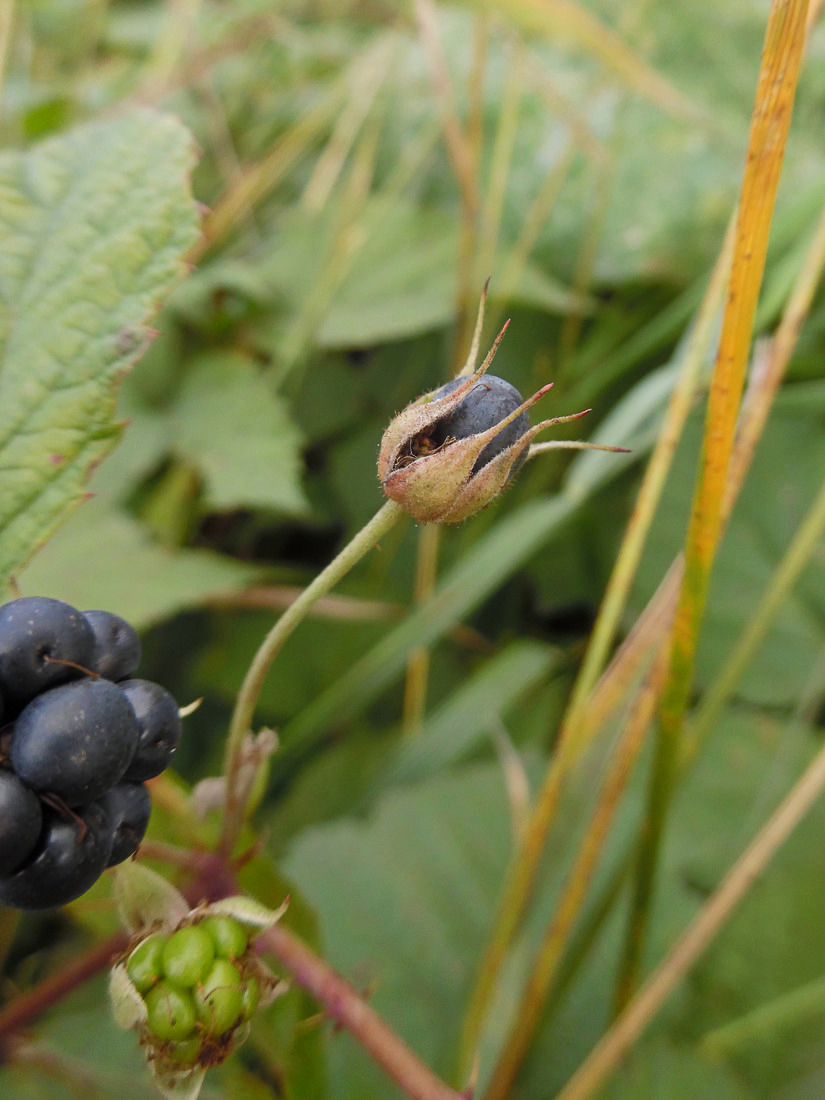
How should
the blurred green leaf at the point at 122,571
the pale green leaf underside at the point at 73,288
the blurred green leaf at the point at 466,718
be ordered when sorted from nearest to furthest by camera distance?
the pale green leaf underside at the point at 73,288
the blurred green leaf at the point at 122,571
the blurred green leaf at the point at 466,718

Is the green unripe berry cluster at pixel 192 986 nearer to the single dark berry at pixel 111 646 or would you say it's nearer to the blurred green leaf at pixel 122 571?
the single dark berry at pixel 111 646

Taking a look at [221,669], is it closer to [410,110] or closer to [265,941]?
[265,941]

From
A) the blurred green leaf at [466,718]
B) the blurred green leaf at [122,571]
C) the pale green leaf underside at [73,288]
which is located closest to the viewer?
the pale green leaf underside at [73,288]

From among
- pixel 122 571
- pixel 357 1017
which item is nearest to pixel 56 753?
pixel 357 1017

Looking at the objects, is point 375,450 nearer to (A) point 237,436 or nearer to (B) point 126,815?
(A) point 237,436

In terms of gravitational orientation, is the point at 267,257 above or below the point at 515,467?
above

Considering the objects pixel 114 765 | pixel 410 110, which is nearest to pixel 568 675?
pixel 114 765

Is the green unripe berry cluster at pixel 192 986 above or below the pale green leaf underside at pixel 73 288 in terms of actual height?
below

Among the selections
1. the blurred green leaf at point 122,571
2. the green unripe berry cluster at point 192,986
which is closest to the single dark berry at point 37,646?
the green unripe berry cluster at point 192,986
